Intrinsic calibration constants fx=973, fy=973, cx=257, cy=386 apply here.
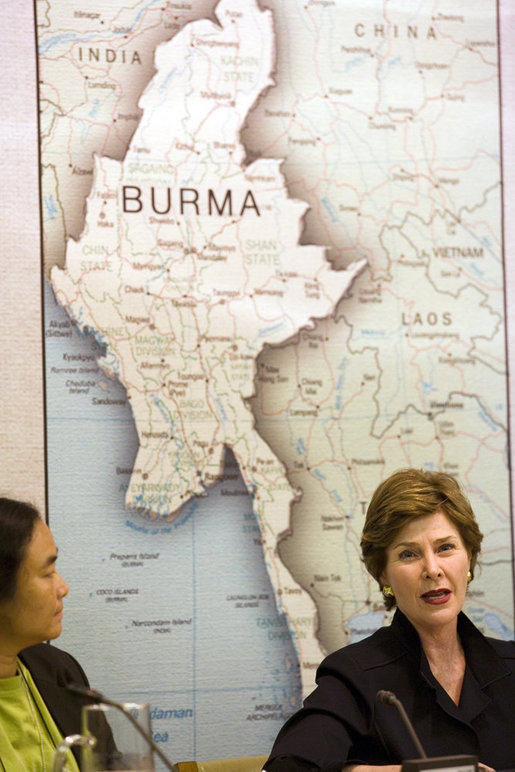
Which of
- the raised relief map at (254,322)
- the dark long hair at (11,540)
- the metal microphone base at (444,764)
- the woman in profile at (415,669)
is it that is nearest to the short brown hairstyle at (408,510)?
the woman in profile at (415,669)

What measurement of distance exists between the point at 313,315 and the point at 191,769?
1.42m

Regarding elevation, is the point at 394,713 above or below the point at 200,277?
below

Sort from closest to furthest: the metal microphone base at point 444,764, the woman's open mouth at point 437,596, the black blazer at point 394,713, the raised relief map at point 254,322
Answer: the metal microphone base at point 444,764 < the black blazer at point 394,713 < the woman's open mouth at point 437,596 < the raised relief map at point 254,322

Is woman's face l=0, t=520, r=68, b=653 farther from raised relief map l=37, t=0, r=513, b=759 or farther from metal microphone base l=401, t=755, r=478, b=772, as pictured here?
metal microphone base l=401, t=755, r=478, b=772

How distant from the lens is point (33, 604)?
2238mm

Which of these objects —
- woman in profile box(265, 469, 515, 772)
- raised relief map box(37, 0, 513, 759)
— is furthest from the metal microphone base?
raised relief map box(37, 0, 513, 759)

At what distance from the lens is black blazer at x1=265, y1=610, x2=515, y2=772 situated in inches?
85.9

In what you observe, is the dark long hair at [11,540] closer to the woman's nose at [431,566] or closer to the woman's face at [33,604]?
the woman's face at [33,604]

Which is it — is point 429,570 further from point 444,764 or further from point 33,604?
point 33,604

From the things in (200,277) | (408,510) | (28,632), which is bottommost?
(28,632)

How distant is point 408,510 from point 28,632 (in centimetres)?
96

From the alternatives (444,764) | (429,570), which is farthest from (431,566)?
(444,764)

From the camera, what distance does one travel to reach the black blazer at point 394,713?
2.18m

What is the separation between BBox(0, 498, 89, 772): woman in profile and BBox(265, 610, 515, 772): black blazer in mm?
511
